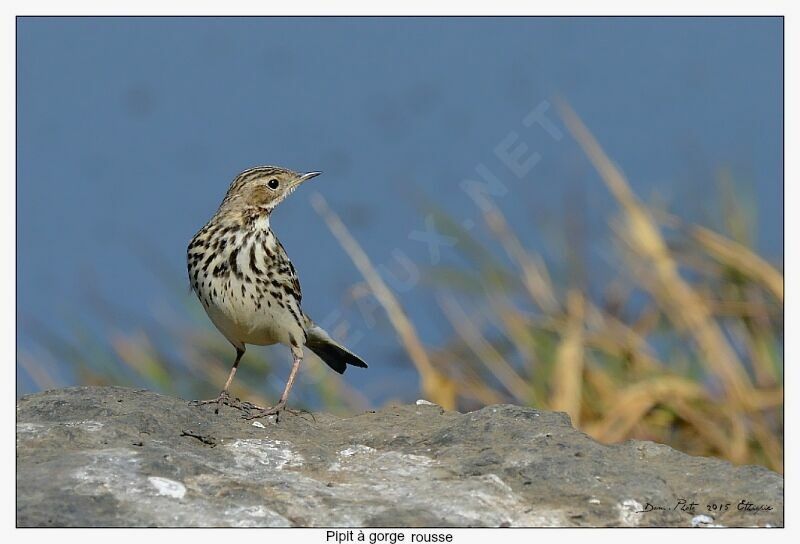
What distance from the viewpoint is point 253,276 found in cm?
846

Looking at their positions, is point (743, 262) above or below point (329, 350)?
above

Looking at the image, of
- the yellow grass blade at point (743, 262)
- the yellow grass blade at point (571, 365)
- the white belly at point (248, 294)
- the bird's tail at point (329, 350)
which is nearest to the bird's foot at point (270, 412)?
the white belly at point (248, 294)

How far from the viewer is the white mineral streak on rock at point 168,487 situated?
5.85 m

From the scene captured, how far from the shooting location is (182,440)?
6598 mm

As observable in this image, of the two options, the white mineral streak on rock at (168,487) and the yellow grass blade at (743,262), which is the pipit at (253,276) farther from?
the yellow grass blade at (743,262)

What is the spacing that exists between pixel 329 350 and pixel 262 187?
1.15m

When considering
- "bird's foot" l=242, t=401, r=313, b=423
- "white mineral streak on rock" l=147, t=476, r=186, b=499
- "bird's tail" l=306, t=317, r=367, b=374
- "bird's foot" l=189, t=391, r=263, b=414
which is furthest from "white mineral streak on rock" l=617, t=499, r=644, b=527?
"bird's tail" l=306, t=317, r=367, b=374

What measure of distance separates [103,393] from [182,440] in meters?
0.66

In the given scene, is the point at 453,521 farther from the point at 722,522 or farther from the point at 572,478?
the point at 722,522

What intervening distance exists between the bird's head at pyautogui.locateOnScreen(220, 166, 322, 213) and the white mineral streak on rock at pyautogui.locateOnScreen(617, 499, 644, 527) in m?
3.63

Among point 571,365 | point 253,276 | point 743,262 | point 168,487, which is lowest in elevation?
point 168,487

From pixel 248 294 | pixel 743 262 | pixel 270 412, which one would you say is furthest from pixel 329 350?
pixel 743 262

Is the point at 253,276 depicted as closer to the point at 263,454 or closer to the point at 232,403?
the point at 232,403

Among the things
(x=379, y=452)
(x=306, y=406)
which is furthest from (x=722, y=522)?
(x=306, y=406)
